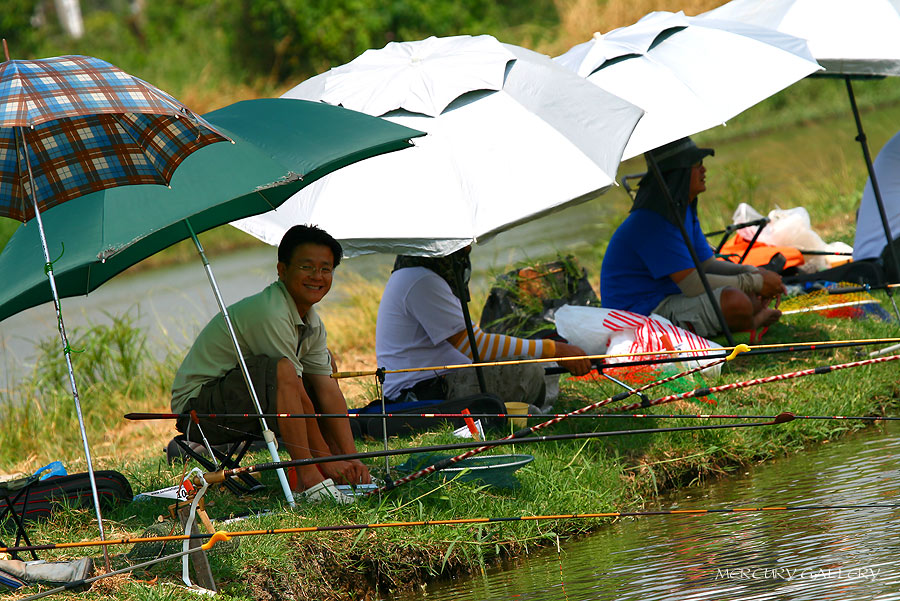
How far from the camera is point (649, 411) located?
544cm

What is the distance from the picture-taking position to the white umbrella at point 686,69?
557cm

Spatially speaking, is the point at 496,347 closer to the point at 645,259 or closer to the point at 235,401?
the point at 645,259

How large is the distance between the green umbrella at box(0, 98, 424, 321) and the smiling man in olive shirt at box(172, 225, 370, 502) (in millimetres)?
392

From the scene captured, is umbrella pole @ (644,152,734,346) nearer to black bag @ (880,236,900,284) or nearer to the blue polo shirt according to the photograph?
the blue polo shirt

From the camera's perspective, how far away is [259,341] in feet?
14.9

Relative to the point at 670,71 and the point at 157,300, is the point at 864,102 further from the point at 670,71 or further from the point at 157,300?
the point at 670,71

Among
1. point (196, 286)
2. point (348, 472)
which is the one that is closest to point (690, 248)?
point (348, 472)

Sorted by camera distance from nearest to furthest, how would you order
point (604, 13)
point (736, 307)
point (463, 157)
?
point (463, 157), point (736, 307), point (604, 13)

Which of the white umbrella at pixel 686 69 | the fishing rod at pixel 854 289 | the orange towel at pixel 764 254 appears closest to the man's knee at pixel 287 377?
the white umbrella at pixel 686 69

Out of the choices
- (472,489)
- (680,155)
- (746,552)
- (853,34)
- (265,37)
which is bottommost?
(746,552)

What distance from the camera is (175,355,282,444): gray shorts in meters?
4.48

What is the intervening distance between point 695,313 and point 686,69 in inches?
52.6

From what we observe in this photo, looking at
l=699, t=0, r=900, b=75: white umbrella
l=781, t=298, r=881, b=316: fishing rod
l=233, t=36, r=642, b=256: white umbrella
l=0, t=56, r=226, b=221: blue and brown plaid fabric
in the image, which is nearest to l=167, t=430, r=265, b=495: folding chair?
l=233, t=36, r=642, b=256: white umbrella

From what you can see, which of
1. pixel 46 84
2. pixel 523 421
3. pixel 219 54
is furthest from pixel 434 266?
pixel 219 54
